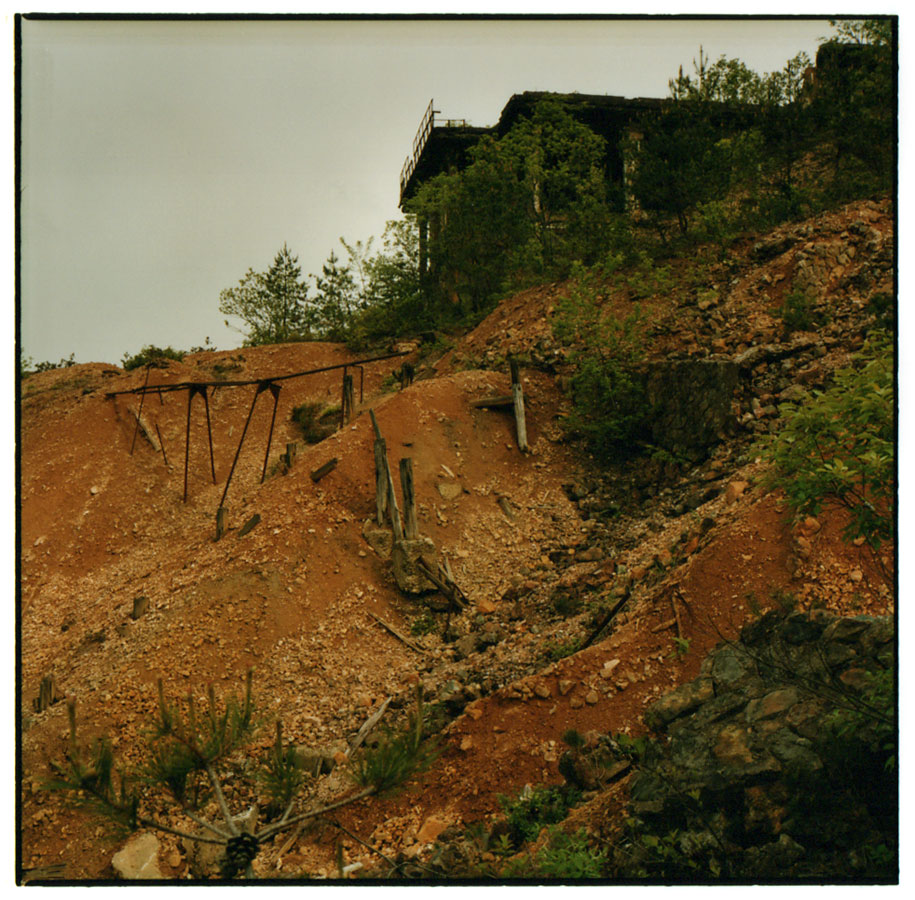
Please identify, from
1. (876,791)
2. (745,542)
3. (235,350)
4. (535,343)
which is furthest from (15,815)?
(235,350)

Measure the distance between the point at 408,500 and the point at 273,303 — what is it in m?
6.75

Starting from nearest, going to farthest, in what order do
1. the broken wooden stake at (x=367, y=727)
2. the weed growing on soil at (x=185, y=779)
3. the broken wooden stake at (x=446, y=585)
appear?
the weed growing on soil at (x=185, y=779), the broken wooden stake at (x=367, y=727), the broken wooden stake at (x=446, y=585)

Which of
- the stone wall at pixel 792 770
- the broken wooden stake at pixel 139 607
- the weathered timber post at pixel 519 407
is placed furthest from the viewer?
the weathered timber post at pixel 519 407

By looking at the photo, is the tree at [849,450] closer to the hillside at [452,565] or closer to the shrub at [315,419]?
the hillside at [452,565]

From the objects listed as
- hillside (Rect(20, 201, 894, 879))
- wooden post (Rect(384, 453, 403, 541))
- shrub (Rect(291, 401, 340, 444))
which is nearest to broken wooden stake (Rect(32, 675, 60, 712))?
hillside (Rect(20, 201, 894, 879))

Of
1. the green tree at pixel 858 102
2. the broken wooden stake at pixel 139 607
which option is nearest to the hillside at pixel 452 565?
the broken wooden stake at pixel 139 607

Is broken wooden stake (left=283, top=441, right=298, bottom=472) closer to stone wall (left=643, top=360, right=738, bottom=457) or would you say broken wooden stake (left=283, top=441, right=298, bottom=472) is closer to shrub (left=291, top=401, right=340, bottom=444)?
shrub (left=291, top=401, right=340, bottom=444)

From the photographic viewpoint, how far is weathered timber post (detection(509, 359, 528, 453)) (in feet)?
38.2

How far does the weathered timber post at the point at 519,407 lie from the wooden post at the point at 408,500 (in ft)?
9.29

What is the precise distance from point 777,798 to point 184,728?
3.13 metres

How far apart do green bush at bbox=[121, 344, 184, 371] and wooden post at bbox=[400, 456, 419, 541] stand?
32.3 feet

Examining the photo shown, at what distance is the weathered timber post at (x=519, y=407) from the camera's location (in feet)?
38.2

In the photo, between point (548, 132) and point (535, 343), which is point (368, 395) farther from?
point (548, 132)

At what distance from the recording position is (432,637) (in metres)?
8.42
